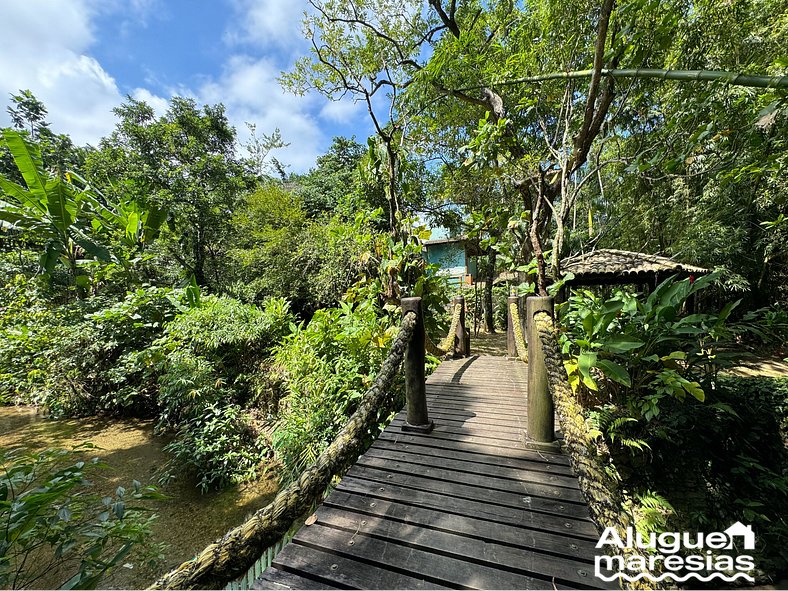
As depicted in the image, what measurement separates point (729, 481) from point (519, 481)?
123 inches

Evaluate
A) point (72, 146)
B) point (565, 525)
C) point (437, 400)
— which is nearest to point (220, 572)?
point (565, 525)

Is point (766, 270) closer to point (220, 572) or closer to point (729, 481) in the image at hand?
point (729, 481)

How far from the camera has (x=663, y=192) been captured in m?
9.59

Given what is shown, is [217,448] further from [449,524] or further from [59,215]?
[449,524]

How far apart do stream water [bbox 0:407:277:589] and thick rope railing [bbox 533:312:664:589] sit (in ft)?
11.0

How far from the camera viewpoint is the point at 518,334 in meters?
4.66

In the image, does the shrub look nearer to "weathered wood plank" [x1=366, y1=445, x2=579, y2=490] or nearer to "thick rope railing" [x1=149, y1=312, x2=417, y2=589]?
"weathered wood plank" [x1=366, y1=445, x2=579, y2=490]

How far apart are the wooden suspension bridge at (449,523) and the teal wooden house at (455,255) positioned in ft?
26.8

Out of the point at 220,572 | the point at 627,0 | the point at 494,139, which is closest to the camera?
the point at 220,572

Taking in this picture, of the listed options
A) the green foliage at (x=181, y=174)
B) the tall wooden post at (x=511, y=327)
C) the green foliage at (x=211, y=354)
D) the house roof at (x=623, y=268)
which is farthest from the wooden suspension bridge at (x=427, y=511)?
the green foliage at (x=181, y=174)

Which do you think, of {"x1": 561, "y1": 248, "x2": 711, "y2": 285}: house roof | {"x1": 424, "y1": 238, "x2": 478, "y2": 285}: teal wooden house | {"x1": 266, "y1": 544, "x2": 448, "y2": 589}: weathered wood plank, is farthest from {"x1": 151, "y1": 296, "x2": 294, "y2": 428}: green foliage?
{"x1": 561, "y1": 248, "x2": 711, "y2": 285}: house roof

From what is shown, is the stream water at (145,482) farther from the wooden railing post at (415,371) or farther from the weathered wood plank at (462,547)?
the wooden railing post at (415,371)

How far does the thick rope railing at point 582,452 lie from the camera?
1.22 m

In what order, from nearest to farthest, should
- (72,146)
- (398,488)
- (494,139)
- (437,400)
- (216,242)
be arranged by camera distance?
(398,488) < (437,400) < (494,139) < (216,242) < (72,146)
